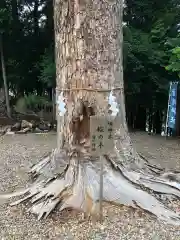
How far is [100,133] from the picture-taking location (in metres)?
2.79

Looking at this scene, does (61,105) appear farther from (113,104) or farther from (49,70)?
(49,70)

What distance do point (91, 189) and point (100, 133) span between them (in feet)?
2.34

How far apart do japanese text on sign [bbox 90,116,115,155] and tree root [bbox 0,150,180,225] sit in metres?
0.60

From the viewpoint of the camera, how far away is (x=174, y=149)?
20.0 feet

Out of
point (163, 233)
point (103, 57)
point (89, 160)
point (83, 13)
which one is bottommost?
point (163, 233)

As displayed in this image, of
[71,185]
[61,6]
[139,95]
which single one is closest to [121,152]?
[71,185]

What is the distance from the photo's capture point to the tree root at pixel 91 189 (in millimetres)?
3148

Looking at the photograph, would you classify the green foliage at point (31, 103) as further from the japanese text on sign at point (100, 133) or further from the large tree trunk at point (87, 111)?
the japanese text on sign at point (100, 133)

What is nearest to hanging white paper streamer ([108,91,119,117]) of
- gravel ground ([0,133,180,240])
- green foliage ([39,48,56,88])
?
gravel ground ([0,133,180,240])

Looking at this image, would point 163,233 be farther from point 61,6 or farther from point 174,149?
point 174,149

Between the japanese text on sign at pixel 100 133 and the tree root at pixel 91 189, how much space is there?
597 millimetres

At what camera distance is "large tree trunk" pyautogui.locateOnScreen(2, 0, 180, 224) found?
3.25 meters

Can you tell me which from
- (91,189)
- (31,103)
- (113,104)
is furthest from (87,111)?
(31,103)

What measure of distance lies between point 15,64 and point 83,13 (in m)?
6.48
